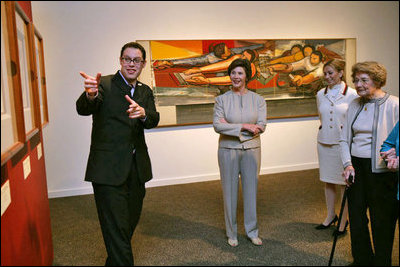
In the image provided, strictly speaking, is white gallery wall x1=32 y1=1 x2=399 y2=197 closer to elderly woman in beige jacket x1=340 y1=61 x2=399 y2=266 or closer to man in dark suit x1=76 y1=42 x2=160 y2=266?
man in dark suit x1=76 y1=42 x2=160 y2=266

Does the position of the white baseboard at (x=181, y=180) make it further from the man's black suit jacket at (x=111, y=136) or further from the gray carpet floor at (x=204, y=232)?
the man's black suit jacket at (x=111, y=136)

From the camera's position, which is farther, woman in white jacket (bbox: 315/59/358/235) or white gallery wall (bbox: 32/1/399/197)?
→ white gallery wall (bbox: 32/1/399/197)

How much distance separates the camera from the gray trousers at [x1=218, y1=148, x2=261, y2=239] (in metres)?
3.03

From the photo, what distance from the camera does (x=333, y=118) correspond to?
3172 millimetres

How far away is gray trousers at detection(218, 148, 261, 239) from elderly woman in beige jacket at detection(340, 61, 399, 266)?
0.80m

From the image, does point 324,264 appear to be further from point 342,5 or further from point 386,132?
point 342,5

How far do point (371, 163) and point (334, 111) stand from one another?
0.91m

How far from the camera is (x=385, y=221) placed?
2359 mm

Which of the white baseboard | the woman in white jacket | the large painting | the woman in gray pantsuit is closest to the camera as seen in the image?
the woman in gray pantsuit

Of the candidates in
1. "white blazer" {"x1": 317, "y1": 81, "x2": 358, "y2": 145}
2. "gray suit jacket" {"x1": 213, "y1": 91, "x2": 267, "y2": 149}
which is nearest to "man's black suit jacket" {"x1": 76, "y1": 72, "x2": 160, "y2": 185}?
"gray suit jacket" {"x1": 213, "y1": 91, "x2": 267, "y2": 149}

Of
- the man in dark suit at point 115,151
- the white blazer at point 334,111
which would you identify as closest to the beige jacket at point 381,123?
the white blazer at point 334,111

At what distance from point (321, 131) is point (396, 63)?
3.72m

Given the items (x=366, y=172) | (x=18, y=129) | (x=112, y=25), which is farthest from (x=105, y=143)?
(x=112, y=25)

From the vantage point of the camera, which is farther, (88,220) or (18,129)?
(88,220)
